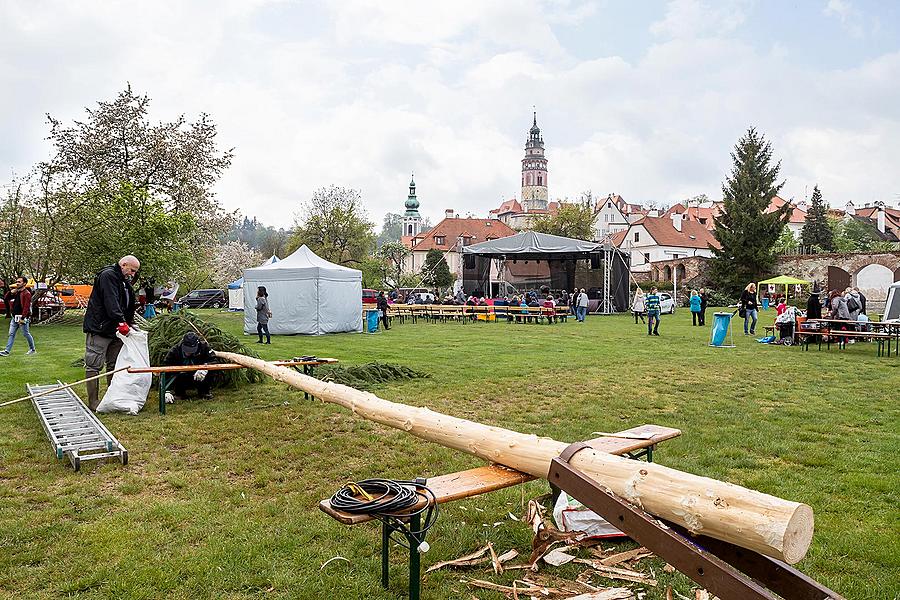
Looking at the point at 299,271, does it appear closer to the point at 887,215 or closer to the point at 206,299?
the point at 206,299

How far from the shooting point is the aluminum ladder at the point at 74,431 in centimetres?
508

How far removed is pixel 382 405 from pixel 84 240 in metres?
20.0

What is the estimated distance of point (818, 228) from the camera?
54.4 m

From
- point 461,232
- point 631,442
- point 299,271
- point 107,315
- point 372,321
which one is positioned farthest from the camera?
point 461,232

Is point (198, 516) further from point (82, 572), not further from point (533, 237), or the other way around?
point (533, 237)

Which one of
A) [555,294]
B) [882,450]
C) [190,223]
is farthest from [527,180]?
[882,450]

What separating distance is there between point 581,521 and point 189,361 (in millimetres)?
5833

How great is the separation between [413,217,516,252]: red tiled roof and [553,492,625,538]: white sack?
64379 mm

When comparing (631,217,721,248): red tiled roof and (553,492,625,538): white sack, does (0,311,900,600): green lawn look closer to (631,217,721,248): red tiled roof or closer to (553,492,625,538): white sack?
(553,492,625,538): white sack

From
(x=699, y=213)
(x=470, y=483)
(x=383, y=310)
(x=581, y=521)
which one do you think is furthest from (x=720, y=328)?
(x=699, y=213)

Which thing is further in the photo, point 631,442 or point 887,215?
point 887,215

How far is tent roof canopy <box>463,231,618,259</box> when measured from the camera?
27.5 metres

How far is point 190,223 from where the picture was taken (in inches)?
919

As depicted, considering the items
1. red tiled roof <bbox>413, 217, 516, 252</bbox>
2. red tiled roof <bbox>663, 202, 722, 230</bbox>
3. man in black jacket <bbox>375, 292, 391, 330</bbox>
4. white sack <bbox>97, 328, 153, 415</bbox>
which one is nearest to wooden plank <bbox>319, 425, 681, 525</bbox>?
white sack <bbox>97, 328, 153, 415</bbox>
